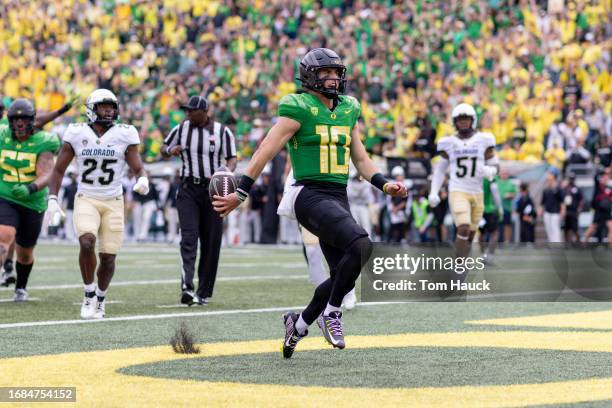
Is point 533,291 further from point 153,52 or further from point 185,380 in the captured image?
point 153,52

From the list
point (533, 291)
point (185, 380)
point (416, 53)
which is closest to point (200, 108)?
point (533, 291)

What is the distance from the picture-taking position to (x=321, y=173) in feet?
24.8

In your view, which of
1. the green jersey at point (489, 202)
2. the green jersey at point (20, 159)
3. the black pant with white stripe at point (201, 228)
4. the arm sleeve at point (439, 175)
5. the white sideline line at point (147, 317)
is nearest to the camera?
the white sideline line at point (147, 317)

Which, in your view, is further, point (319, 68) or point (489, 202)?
point (489, 202)

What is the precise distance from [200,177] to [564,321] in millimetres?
3703

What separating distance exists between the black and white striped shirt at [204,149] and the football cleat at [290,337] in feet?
15.0

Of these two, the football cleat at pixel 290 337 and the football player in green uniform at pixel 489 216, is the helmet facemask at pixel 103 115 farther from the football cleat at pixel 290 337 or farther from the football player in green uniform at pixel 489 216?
the football player in green uniform at pixel 489 216

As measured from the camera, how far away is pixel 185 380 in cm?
655

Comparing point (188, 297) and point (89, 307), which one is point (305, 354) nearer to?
point (89, 307)

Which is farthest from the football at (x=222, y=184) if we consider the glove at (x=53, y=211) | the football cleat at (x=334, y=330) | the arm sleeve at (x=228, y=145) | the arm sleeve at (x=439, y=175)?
the arm sleeve at (x=439, y=175)

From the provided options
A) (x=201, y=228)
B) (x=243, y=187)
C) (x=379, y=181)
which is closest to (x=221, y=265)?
(x=201, y=228)

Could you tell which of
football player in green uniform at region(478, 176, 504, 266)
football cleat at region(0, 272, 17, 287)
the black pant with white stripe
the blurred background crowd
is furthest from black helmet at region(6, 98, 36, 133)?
the blurred background crowd

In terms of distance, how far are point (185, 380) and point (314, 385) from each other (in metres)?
0.68

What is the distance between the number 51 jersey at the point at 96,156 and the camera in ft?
34.1
